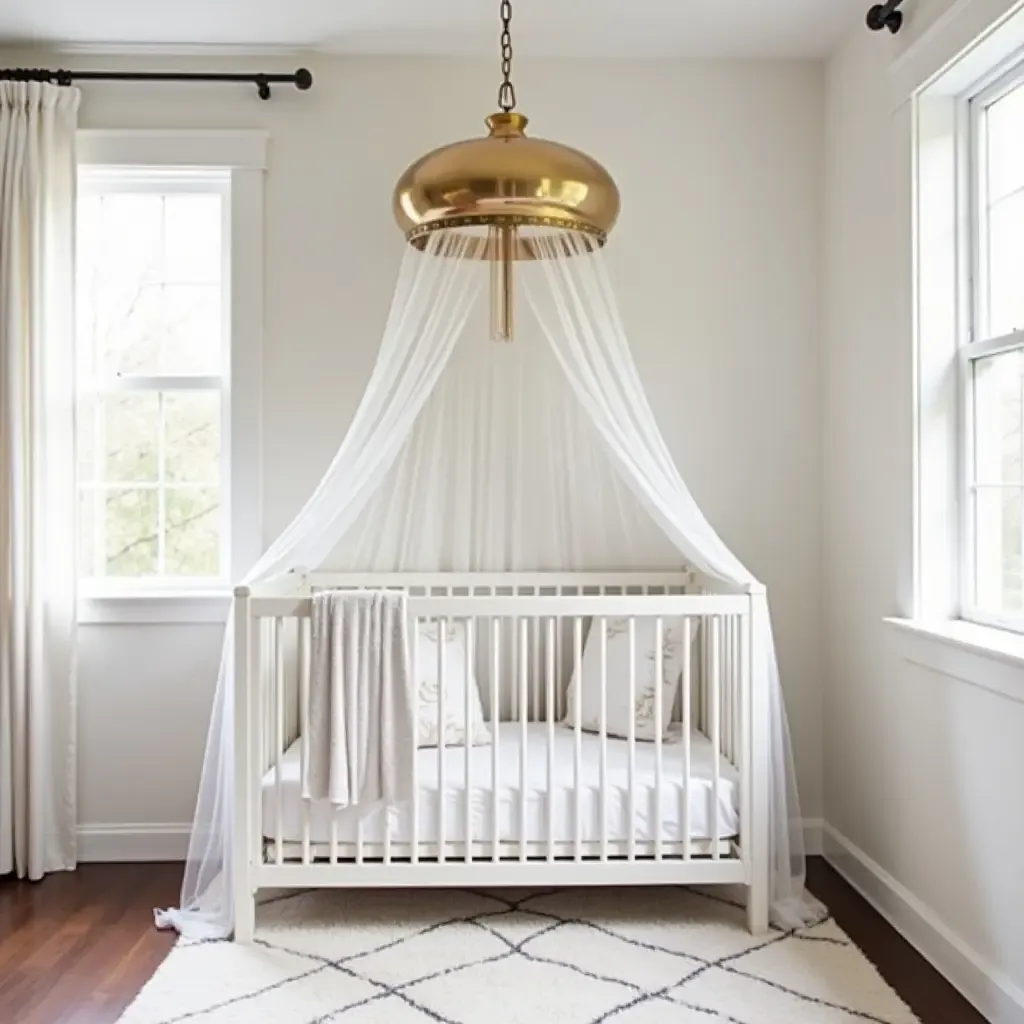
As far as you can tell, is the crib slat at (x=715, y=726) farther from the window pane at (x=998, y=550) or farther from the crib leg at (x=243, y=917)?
the crib leg at (x=243, y=917)

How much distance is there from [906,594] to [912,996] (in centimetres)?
99

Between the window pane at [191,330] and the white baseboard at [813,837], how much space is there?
8.24 feet

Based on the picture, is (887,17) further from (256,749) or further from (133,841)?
(133,841)

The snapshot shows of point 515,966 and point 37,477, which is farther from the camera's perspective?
point 37,477

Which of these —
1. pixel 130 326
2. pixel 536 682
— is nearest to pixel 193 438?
pixel 130 326

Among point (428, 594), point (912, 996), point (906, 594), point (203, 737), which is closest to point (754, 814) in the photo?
point (912, 996)

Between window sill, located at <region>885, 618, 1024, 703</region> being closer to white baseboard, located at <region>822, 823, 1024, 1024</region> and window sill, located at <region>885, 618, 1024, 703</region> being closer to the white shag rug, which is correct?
white baseboard, located at <region>822, 823, 1024, 1024</region>

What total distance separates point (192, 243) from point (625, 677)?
2039 millimetres

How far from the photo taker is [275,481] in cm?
338

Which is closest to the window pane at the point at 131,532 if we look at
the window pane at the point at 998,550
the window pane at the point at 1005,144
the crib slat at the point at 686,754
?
the crib slat at the point at 686,754

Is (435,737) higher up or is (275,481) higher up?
(275,481)

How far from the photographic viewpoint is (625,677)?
10.2ft

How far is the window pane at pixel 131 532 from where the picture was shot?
11.3ft

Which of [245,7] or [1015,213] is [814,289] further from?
[245,7]
